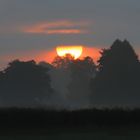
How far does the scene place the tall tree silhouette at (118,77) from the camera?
401 ft

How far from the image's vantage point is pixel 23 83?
133 metres

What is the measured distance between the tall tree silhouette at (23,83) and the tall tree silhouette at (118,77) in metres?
11.0

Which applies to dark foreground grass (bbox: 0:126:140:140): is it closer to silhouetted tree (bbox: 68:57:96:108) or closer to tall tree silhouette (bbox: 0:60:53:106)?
tall tree silhouette (bbox: 0:60:53:106)

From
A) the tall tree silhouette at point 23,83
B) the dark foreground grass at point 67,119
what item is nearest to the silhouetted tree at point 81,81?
the tall tree silhouette at point 23,83

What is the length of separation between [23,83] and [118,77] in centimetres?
1894

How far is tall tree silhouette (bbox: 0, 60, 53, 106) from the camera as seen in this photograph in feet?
436

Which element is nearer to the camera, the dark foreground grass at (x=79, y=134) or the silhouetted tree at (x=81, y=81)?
the dark foreground grass at (x=79, y=134)

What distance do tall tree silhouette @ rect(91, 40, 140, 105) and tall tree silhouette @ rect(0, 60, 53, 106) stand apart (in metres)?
11.0

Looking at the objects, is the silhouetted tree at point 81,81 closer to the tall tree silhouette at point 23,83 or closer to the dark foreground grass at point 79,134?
the tall tree silhouette at point 23,83

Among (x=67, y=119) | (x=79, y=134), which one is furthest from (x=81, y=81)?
(x=79, y=134)

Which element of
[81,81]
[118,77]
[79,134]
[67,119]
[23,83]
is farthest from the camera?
[81,81]

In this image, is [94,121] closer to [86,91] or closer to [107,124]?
[107,124]

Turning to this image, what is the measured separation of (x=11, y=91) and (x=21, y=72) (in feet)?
13.2

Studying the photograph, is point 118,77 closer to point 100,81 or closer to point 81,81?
point 100,81
